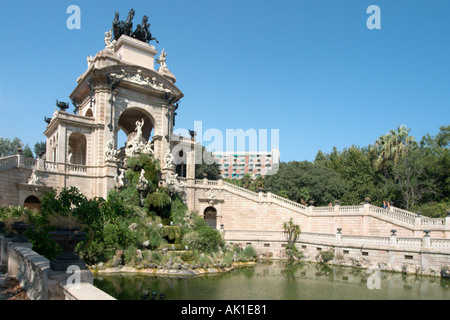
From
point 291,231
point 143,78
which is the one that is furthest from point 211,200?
point 143,78

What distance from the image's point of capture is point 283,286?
54.7 ft

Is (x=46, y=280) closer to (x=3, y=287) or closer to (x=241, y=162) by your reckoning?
(x=3, y=287)

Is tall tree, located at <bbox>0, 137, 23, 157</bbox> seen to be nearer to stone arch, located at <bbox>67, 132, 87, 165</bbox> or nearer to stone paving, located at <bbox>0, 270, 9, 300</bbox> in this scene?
stone arch, located at <bbox>67, 132, 87, 165</bbox>

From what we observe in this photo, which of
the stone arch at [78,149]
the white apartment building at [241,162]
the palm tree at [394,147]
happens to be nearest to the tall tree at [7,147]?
the stone arch at [78,149]

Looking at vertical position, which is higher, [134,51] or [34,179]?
[134,51]

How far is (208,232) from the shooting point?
22.7 metres

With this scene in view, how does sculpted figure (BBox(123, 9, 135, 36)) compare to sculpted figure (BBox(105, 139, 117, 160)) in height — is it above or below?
above

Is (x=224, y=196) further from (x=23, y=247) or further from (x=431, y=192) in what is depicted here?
(x=23, y=247)

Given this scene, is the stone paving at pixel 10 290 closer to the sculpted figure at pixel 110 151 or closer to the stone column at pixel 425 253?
the sculpted figure at pixel 110 151

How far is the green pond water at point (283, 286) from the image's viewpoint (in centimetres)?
1451

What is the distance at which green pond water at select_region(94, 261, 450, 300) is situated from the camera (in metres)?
14.5

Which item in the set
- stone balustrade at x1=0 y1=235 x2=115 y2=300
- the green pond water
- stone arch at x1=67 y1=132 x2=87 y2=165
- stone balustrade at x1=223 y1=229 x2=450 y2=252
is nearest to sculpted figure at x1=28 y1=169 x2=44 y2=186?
stone arch at x1=67 y1=132 x2=87 y2=165

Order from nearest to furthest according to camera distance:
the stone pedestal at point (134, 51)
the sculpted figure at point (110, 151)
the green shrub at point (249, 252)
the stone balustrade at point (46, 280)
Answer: the stone balustrade at point (46, 280), the green shrub at point (249, 252), the sculpted figure at point (110, 151), the stone pedestal at point (134, 51)
